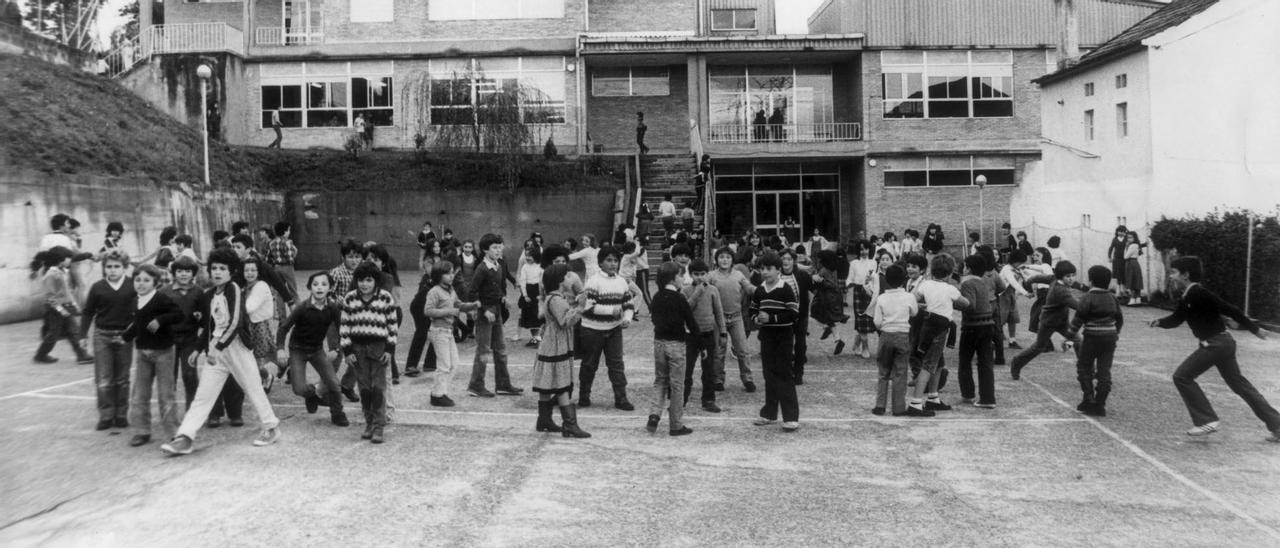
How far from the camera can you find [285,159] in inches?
1196

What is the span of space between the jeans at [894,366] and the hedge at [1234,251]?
34.4 ft

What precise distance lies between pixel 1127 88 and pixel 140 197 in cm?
2239

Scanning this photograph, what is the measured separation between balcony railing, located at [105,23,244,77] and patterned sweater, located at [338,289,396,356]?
26.6 m

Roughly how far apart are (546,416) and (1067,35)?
26.6 meters

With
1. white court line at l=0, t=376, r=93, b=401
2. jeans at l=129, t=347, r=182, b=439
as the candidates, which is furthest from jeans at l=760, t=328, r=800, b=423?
white court line at l=0, t=376, r=93, b=401

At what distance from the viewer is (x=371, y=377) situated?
861 centimetres

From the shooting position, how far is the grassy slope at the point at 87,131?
19178 millimetres

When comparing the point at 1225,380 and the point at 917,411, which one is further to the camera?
the point at 917,411

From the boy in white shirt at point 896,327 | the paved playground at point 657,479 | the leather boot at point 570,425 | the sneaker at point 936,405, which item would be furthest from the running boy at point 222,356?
the sneaker at point 936,405

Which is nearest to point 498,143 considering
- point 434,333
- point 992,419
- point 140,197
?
point 140,197

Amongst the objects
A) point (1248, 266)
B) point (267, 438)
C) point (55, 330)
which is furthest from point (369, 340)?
point (1248, 266)

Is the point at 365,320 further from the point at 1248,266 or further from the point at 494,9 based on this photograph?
the point at 494,9

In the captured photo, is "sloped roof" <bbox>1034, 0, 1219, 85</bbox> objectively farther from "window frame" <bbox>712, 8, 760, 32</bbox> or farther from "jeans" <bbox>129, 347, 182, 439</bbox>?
"jeans" <bbox>129, 347, 182, 439</bbox>

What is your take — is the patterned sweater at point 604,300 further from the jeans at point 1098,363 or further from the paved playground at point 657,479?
the jeans at point 1098,363
